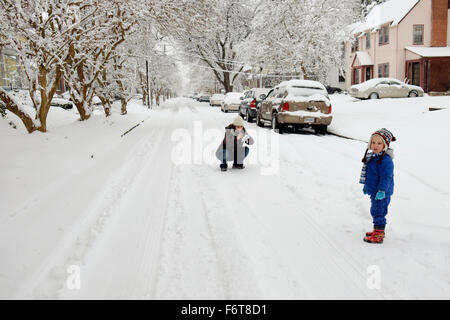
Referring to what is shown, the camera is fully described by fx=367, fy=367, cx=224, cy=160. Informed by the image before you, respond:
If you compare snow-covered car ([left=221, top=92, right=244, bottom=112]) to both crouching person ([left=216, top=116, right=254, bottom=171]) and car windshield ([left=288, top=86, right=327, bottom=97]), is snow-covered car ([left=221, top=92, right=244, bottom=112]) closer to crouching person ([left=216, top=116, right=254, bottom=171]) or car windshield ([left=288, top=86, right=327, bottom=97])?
car windshield ([left=288, top=86, right=327, bottom=97])

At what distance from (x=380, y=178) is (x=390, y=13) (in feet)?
111

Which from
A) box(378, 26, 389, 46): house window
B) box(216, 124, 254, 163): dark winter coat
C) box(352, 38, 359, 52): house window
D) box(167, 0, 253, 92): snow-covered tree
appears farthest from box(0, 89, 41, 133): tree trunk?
box(352, 38, 359, 52): house window

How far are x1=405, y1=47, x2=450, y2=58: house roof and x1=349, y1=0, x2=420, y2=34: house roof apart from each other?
2850 millimetres

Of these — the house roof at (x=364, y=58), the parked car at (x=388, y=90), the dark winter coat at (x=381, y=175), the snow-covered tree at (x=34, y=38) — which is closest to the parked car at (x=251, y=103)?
the parked car at (x=388, y=90)

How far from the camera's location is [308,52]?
19766 mm

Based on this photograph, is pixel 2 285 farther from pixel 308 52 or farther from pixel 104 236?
pixel 308 52

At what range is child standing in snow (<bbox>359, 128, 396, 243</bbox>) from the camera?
4125 millimetres

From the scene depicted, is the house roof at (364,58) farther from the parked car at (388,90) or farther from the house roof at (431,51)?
the parked car at (388,90)

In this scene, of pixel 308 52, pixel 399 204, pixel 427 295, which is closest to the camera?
pixel 427 295

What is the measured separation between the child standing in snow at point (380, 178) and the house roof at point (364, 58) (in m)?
34.2

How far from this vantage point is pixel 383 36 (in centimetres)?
3303

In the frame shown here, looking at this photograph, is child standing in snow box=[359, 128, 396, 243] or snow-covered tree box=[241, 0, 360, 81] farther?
snow-covered tree box=[241, 0, 360, 81]

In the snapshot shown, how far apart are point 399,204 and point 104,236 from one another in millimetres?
4257
